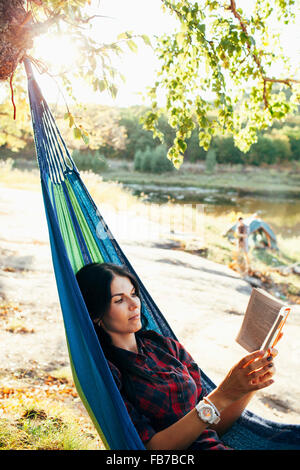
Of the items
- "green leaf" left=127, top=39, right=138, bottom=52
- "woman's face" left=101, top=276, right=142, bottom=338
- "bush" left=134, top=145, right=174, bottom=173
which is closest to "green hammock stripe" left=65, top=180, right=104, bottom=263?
"woman's face" left=101, top=276, right=142, bottom=338

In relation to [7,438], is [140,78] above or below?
above

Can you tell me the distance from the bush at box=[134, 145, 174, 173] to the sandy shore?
1791 centimetres

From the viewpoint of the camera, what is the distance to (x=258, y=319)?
1.25m

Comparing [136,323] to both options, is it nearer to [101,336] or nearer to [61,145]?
[101,336]

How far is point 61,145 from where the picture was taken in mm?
1674

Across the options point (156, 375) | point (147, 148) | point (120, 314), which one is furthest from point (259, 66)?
point (147, 148)

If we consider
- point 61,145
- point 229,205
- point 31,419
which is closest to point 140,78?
point 61,145

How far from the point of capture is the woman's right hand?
1.09 m

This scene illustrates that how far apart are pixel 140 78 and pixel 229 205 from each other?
17.3m

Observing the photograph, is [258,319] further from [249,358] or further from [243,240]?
[243,240]

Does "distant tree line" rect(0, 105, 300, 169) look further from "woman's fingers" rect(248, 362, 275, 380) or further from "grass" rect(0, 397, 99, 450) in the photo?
"woman's fingers" rect(248, 362, 275, 380)

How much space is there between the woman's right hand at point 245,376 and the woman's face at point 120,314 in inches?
12.5

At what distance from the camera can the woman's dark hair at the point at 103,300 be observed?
119 cm

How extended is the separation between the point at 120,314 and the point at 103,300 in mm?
67
